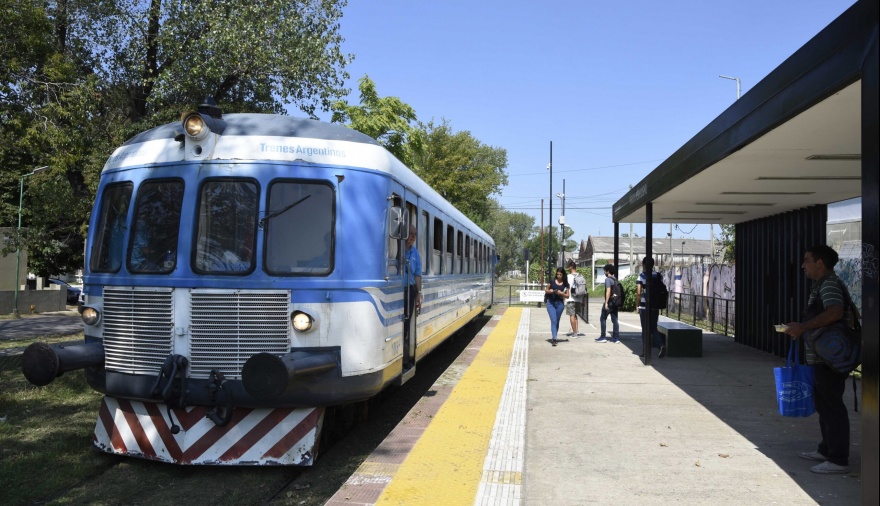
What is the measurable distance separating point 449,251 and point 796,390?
649 cm

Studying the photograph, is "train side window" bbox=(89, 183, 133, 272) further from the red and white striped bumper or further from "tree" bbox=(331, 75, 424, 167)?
"tree" bbox=(331, 75, 424, 167)

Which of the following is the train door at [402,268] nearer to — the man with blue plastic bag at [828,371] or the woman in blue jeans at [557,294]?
the man with blue plastic bag at [828,371]

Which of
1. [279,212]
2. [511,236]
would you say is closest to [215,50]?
[279,212]

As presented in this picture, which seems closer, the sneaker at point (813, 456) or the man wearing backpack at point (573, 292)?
the sneaker at point (813, 456)

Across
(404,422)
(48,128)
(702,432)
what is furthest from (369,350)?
(48,128)

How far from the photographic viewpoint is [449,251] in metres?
11.5

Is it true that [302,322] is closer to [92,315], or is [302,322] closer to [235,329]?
[235,329]

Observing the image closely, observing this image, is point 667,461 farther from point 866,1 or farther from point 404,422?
point 866,1

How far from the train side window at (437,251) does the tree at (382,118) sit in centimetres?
1222

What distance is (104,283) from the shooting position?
20.1 ft

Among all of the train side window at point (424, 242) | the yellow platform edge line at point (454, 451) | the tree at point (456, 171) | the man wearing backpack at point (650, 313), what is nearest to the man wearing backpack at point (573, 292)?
the man wearing backpack at point (650, 313)

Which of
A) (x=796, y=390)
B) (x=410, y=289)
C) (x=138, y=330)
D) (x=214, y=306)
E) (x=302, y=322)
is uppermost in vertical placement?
(x=410, y=289)

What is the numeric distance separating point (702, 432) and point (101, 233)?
5.90 meters

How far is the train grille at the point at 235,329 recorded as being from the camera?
18.6 ft
